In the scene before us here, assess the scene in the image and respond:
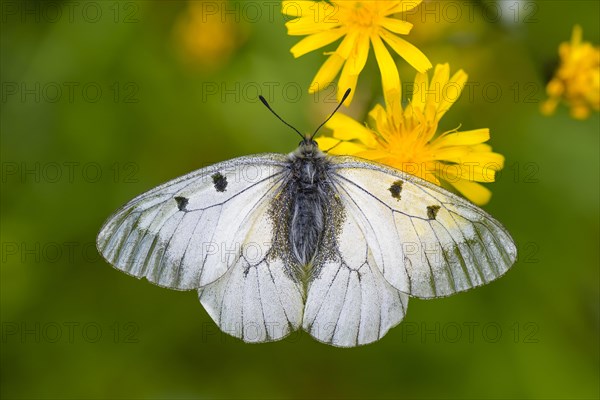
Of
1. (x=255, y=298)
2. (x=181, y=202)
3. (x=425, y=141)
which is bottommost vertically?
(x=255, y=298)

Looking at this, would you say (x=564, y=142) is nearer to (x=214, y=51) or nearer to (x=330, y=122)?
(x=330, y=122)

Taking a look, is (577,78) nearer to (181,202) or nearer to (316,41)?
(316,41)

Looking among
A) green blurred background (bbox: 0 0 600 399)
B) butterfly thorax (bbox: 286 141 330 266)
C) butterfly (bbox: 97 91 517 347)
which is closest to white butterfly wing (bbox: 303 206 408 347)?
butterfly (bbox: 97 91 517 347)

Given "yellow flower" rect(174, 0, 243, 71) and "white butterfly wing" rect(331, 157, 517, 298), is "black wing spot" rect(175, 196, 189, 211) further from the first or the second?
"yellow flower" rect(174, 0, 243, 71)

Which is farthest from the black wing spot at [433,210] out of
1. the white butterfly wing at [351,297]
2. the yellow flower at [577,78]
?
the yellow flower at [577,78]

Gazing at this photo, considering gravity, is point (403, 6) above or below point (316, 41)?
above

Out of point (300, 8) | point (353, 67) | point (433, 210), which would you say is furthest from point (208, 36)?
point (433, 210)

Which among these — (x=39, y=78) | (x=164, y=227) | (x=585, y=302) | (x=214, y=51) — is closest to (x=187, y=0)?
(x=214, y=51)
